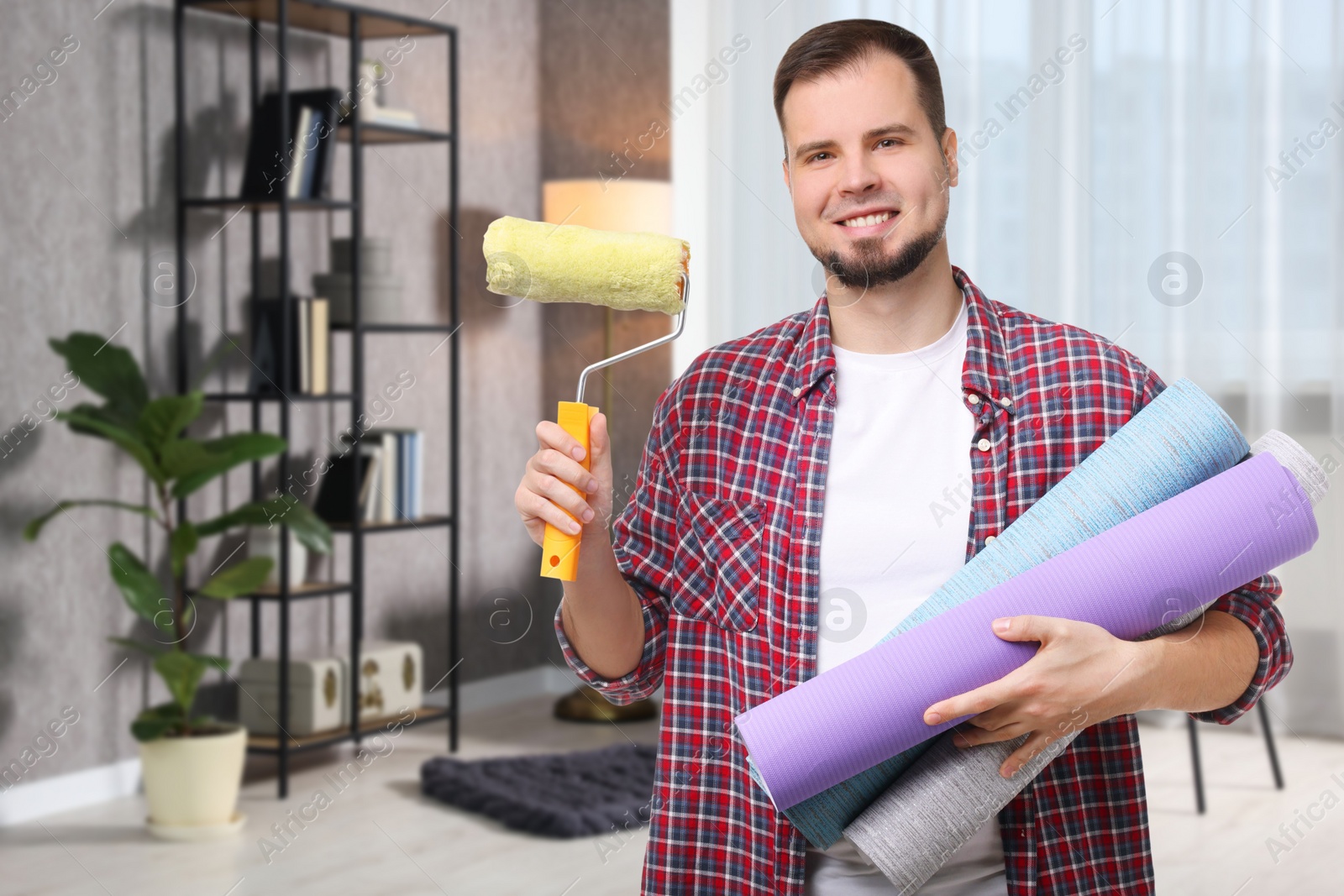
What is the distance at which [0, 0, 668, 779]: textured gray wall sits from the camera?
3518mm

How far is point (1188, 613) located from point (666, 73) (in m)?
4.20

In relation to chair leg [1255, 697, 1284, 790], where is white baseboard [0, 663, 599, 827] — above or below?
below

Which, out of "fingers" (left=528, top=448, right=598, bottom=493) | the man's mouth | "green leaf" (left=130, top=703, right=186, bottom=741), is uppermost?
the man's mouth

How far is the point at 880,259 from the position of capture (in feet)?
3.92

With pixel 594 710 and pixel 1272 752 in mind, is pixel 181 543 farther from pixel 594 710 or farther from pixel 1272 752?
pixel 1272 752

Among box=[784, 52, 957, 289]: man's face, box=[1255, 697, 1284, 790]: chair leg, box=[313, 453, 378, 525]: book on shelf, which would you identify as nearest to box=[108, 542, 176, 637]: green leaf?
box=[313, 453, 378, 525]: book on shelf

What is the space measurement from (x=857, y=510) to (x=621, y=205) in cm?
342

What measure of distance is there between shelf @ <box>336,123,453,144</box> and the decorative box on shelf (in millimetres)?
1574

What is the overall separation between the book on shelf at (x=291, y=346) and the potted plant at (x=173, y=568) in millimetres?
414

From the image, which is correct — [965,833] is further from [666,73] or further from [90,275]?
[666,73]

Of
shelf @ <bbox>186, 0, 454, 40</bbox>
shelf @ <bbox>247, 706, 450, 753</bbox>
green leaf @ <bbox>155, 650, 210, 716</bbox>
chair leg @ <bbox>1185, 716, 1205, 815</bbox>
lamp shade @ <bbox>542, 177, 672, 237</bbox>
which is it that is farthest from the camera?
lamp shade @ <bbox>542, 177, 672, 237</bbox>

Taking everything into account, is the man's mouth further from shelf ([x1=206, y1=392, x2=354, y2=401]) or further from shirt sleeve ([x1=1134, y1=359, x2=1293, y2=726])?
shelf ([x1=206, y1=392, x2=354, y2=401])

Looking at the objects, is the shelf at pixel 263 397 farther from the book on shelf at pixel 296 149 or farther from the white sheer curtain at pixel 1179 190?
the white sheer curtain at pixel 1179 190

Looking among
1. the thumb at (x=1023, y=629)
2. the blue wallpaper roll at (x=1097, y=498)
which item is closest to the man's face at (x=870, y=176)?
the blue wallpaper roll at (x=1097, y=498)
